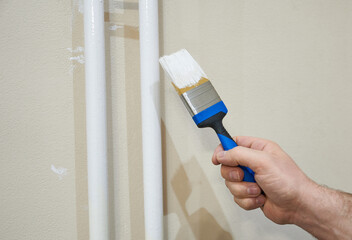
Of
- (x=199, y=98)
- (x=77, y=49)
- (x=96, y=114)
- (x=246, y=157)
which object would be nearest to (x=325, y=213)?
(x=246, y=157)

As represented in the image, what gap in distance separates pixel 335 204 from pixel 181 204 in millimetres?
311

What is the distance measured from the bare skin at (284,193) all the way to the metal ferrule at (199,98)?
9 centimetres

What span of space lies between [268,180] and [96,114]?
325 mm

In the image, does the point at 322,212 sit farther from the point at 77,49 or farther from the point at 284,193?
the point at 77,49

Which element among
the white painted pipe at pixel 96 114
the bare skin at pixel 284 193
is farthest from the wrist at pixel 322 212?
the white painted pipe at pixel 96 114

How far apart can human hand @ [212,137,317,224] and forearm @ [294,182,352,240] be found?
1 cm

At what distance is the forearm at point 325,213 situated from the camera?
1.43 ft

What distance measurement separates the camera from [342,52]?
65 centimetres

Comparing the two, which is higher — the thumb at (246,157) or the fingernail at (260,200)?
the thumb at (246,157)

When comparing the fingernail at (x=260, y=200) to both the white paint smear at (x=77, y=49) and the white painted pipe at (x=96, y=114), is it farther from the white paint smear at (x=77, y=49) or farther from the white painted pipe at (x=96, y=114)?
the white paint smear at (x=77, y=49)

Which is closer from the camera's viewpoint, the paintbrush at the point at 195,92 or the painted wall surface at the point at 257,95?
the paintbrush at the point at 195,92

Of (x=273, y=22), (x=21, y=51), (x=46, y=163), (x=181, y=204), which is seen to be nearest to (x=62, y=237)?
(x=46, y=163)

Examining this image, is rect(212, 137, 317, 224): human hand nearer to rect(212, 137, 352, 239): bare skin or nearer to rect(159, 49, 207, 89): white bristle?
rect(212, 137, 352, 239): bare skin

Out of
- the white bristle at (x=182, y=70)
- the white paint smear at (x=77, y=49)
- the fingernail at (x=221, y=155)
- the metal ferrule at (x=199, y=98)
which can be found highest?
the white paint smear at (x=77, y=49)
